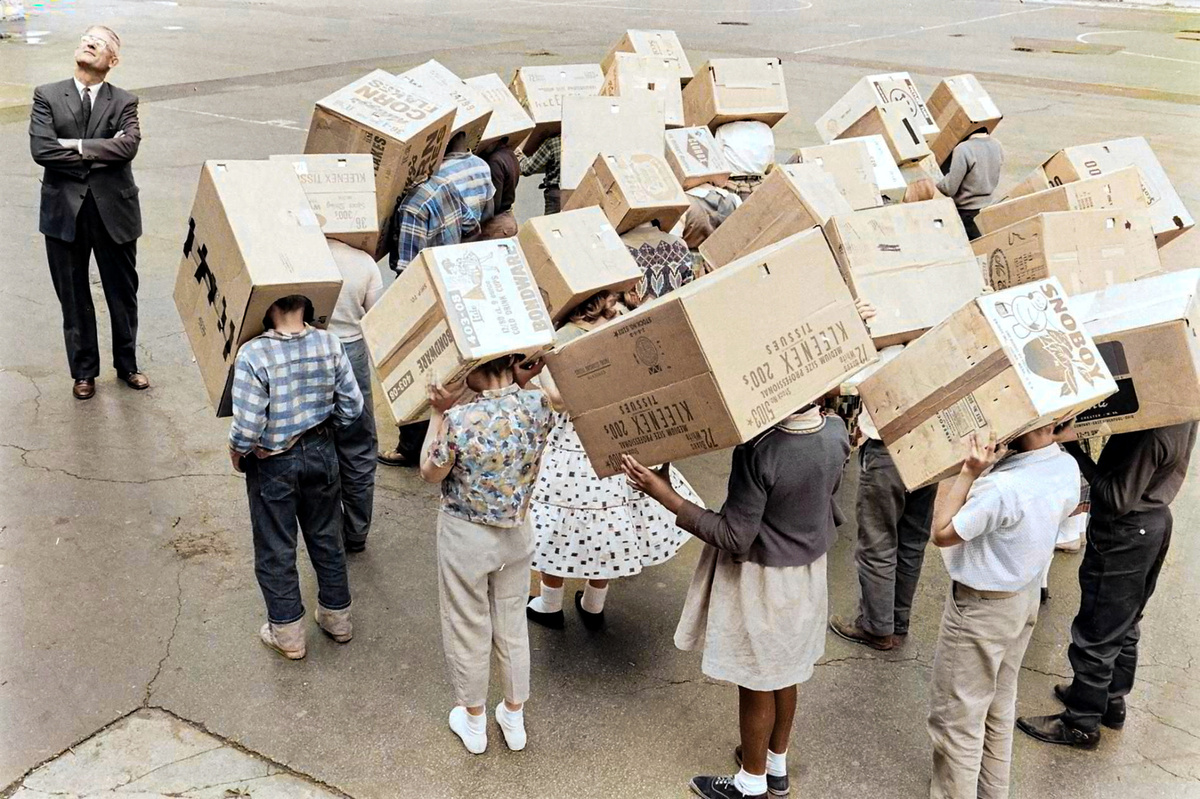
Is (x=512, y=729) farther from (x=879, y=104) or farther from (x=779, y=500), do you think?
(x=879, y=104)

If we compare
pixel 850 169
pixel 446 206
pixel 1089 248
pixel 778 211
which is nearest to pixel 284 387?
pixel 446 206

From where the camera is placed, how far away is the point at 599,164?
217 inches

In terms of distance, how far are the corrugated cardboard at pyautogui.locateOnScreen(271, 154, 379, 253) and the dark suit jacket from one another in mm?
1896

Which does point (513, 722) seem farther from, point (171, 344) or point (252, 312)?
point (171, 344)

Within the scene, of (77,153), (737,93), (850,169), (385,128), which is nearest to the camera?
(385,128)

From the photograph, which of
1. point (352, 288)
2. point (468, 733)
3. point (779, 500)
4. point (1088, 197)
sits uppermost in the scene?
point (1088, 197)

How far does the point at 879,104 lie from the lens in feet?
22.6

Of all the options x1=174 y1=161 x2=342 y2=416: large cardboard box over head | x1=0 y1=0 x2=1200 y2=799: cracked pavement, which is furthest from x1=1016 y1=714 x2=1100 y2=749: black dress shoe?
x1=174 y1=161 x2=342 y2=416: large cardboard box over head

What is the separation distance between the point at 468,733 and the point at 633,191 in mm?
2686

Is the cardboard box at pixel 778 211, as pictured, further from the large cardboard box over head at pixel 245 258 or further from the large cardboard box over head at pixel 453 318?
the large cardboard box over head at pixel 245 258

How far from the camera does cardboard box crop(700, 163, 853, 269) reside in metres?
5.00

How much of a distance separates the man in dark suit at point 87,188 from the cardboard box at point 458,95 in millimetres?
1709

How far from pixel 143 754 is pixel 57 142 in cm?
369

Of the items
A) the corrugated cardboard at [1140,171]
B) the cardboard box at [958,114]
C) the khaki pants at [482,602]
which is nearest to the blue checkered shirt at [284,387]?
the khaki pants at [482,602]
